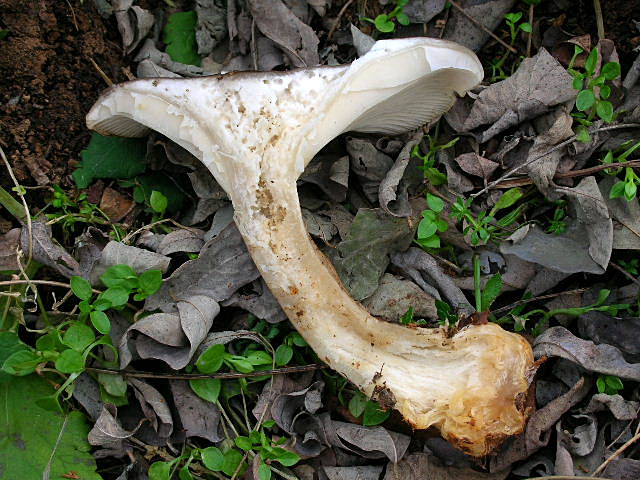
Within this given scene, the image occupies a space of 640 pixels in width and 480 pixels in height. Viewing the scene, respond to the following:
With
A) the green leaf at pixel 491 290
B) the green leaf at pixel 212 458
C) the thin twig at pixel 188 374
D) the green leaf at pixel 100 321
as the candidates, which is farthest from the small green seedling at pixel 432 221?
the green leaf at pixel 100 321

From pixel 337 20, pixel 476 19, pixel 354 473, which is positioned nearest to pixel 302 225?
pixel 354 473

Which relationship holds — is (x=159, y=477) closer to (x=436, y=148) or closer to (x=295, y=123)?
(x=295, y=123)

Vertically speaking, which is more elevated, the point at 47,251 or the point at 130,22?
the point at 130,22

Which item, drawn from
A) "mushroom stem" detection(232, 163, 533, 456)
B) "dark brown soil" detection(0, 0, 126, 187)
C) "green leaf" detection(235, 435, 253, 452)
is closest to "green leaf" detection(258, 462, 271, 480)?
"green leaf" detection(235, 435, 253, 452)

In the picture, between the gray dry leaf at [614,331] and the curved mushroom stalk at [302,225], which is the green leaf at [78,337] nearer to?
the curved mushroom stalk at [302,225]

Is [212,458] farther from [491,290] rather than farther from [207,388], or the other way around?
[491,290]

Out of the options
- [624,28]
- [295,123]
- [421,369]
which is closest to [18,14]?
[295,123]
